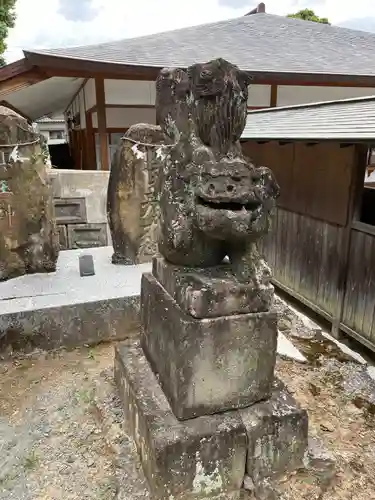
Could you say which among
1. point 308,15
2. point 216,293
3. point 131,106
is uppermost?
point 308,15

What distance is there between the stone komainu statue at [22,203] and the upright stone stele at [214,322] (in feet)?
8.22

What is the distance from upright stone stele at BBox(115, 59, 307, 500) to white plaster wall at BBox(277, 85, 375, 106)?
7.26m

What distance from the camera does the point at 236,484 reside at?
217 cm

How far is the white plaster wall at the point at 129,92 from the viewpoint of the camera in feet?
24.2

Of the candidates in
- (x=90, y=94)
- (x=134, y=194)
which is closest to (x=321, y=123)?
(x=134, y=194)

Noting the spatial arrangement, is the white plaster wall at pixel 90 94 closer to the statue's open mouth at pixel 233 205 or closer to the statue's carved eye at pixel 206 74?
the statue's carved eye at pixel 206 74

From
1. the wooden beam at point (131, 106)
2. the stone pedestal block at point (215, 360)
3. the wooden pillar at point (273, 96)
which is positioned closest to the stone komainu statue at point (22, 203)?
the stone pedestal block at point (215, 360)

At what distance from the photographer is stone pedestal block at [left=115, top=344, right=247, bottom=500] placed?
6.65 feet

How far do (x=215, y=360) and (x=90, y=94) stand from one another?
7.86 metres

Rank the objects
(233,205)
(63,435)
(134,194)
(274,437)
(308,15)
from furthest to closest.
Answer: (308,15) → (134,194) → (63,435) → (274,437) → (233,205)

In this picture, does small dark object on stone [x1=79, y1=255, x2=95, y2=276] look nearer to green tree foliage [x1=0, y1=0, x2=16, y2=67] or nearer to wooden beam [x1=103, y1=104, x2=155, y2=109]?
wooden beam [x1=103, y1=104, x2=155, y2=109]

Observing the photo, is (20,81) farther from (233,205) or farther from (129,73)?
(233,205)

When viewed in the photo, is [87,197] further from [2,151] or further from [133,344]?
[133,344]

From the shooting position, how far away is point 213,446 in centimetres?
208
